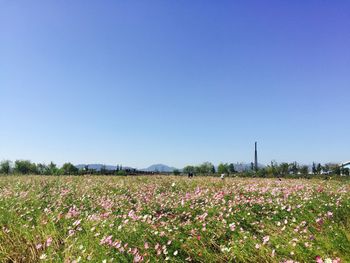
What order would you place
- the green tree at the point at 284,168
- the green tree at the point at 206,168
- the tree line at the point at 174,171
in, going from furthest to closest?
the green tree at the point at 206,168
the green tree at the point at 284,168
the tree line at the point at 174,171

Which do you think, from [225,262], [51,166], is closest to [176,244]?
[225,262]

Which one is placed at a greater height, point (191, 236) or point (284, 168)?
point (284, 168)

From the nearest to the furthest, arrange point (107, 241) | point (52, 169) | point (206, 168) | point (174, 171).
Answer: point (107, 241) → point (52, 169) → point (174, 171) → point (206, 168)

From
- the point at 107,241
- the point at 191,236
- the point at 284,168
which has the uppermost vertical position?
the point at 284,168

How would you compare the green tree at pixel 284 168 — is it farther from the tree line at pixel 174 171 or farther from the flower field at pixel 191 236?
the flower field at pixel 191 236

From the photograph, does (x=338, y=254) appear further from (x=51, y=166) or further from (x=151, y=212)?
(x=51, y=166)

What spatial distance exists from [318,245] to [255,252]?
74cm

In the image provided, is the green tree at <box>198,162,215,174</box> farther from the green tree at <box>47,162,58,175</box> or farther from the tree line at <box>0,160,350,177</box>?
the green tree at <box>47,162,58,175</box>

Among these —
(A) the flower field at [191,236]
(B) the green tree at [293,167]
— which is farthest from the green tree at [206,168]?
(A) the flower field at [191,236]

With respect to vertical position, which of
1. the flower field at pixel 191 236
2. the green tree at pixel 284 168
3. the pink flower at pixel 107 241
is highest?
the green tree at pixel 284 168

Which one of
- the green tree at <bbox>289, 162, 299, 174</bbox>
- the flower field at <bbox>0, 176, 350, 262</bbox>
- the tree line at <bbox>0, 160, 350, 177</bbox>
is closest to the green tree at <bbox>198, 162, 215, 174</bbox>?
the tree line at <bbox>0, 160, 350, 177</bbox>

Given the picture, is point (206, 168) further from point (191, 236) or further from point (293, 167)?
point (191, 236)

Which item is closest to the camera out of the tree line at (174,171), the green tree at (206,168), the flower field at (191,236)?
the flower field at (191,236)

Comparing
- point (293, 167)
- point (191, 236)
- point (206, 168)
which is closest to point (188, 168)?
point (206, 168)
